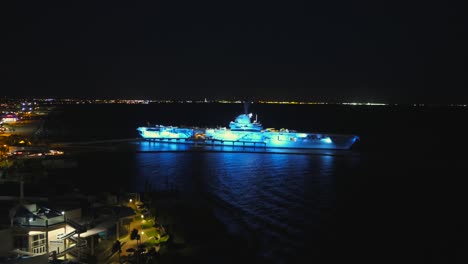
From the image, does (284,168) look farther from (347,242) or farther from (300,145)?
(347,242)

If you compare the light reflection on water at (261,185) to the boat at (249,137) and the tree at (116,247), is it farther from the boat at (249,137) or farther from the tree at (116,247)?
the tree at (116,247)

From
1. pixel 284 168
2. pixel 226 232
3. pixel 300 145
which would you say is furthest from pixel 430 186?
pixel 300 145

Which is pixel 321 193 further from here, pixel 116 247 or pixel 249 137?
pixel 249 137

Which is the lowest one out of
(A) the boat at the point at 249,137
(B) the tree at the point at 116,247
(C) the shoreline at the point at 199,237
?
(C) the shoreline at the point at 199,237

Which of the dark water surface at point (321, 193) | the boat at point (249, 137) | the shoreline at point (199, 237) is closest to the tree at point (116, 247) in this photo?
the shoreline at point (199, 237)

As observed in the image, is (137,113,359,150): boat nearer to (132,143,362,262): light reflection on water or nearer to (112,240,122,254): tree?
(132,143,362,262): light reflection on water

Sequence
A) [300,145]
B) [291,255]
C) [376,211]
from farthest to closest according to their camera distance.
→ 1. [300,145]
2. [376,211]
3. [291,255]

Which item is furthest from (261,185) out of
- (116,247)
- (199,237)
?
(116,247)

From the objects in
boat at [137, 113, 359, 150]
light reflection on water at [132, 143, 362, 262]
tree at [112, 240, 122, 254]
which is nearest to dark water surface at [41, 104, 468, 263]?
light reflection on water at [132, 143, 362, 262]
